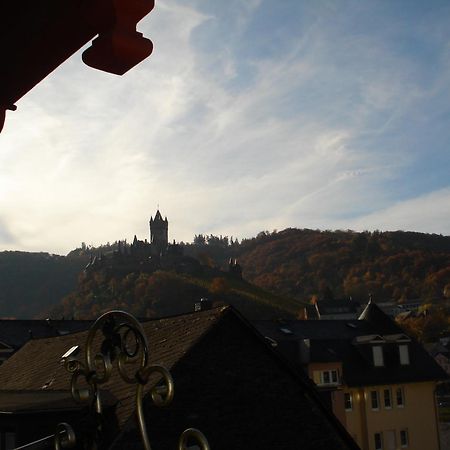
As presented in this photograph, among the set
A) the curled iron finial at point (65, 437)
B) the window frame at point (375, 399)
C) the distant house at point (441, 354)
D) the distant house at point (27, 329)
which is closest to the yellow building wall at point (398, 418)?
the window frame at point (375, 399)

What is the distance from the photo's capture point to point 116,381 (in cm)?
1642

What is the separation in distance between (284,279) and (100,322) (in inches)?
5666

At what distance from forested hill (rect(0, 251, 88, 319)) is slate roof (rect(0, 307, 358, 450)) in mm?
126173

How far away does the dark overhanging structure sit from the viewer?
7.42ft

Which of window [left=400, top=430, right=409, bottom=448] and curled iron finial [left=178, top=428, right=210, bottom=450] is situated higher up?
curled iron finial [left=178, top=428, right=210, bottom=450]

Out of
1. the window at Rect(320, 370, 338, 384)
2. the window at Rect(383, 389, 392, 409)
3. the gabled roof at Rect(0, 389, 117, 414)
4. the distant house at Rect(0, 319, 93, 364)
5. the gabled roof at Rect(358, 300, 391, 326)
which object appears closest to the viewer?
the gabled roof at Rect(0, 389, 117, 414)

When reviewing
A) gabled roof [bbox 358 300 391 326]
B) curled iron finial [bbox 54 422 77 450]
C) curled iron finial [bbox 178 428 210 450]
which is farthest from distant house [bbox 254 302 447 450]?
curled iron finial [bbox 178 428 210 450]

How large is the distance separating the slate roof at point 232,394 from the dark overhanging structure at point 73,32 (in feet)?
42.2

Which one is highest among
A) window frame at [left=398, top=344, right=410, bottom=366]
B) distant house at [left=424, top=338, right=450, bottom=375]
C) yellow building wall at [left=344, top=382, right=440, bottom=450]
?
distant house at [left=424, top=338, right=450, bottom=375]

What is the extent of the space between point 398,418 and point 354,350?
4.65 meters

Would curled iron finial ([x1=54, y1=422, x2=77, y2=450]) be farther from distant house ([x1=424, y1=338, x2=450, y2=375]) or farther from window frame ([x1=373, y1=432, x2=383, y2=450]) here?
distant house ([x1=424, y1=338, x2=450, y2=375])

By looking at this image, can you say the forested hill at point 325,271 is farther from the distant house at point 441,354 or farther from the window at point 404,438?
the window at point 404,438

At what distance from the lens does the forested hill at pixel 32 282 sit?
14462 centimetres

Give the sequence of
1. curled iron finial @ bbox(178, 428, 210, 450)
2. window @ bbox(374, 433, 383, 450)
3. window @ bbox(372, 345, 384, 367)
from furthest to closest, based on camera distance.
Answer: window @ bbox(372, 345, 384, 367), window @ bbox(374, 433, 383, 450), curled iron finial @ bbox(178, 428, 210, 450)
